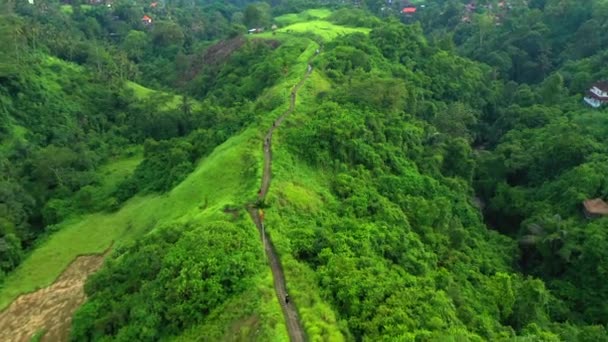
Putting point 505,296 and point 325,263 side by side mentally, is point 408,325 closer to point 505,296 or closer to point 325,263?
point 325,263

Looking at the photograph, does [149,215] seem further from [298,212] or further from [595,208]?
[595,208]

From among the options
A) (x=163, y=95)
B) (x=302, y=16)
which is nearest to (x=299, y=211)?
(x=163, y=95)

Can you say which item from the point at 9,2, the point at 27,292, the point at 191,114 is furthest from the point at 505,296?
the point at 9,2

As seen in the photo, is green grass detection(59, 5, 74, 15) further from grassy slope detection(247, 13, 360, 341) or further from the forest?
grassy slope detection(247, 13, 360, 341)

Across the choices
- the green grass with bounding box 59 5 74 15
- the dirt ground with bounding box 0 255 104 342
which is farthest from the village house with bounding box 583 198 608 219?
the green grass with bounding box 59 5 74 15

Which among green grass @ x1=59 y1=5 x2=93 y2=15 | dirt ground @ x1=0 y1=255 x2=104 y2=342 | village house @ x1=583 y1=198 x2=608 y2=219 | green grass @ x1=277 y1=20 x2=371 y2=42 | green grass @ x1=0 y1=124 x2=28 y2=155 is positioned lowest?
dirt ground @ x1=0 y1=255 x2=104 y2=342

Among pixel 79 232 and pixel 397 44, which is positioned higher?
pixel 397 44
